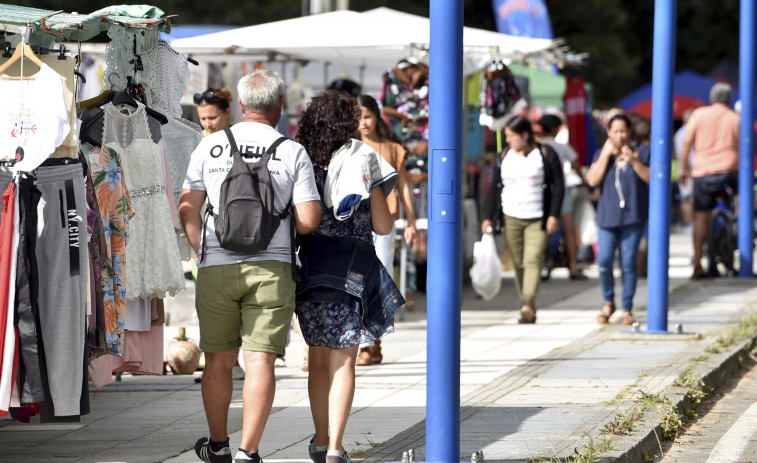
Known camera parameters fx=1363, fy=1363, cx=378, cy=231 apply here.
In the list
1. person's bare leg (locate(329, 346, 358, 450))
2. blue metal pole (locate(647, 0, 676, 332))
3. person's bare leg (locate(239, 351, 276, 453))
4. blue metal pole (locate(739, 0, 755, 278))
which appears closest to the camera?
person's bare leg (locate(239, 351, 276, 453))

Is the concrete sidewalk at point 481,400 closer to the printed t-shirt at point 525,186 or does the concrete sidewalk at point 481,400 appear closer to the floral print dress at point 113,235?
the floral print dress at point 113,235

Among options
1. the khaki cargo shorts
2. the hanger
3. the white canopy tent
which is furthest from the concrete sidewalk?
the white canopy tent

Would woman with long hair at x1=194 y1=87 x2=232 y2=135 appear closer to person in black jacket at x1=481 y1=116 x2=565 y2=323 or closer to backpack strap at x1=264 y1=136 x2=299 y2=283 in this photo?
backpack strap at x1=264 y1=136 x2=299 y2=283

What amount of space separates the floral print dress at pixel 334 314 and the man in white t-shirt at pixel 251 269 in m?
0.17

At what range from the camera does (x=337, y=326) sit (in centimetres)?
614

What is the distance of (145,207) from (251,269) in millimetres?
1199

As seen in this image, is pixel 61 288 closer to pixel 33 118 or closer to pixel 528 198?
pixel 33 118

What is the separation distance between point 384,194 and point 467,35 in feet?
22.9

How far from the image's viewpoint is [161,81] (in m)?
7.40

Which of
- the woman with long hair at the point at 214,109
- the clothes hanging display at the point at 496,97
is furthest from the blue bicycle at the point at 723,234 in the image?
the woman with long hair at the point at 214,109

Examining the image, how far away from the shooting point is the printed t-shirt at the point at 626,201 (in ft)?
38.5

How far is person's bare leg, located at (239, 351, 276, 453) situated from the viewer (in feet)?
19.4

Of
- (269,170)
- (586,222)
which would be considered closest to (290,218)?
(269,170)

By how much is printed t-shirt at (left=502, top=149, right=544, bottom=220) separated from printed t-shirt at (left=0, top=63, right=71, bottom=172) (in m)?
6.54
